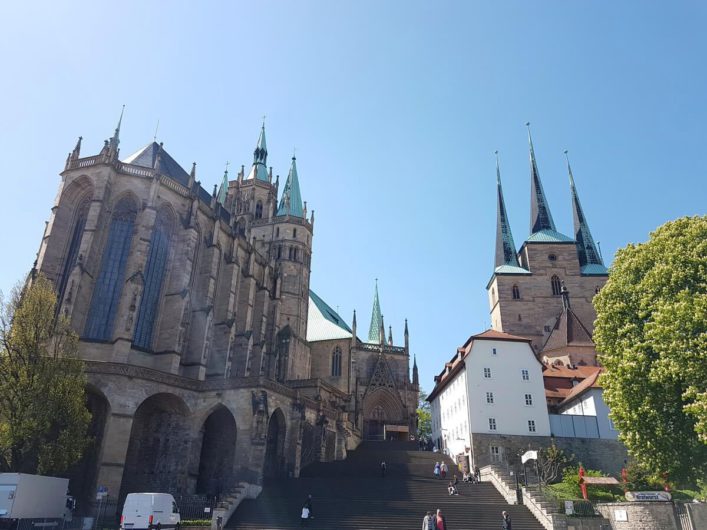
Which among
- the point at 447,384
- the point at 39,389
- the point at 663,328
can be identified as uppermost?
the point at 447,384

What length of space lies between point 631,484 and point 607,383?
344 inches

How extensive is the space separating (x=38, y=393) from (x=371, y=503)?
1549cm

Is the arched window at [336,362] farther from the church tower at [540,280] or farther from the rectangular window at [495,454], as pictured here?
the rectangular window at [495,454]

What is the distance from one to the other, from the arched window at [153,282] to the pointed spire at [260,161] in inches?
1314

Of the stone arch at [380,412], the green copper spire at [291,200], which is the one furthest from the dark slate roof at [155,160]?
the stone arch at [380,412]

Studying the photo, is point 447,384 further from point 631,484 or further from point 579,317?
point 579,317

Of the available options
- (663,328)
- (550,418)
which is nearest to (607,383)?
(663,328)

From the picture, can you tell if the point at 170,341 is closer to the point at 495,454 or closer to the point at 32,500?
the point at 32,500

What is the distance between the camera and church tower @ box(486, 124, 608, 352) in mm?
56781

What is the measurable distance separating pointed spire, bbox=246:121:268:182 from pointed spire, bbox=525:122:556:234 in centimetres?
3521

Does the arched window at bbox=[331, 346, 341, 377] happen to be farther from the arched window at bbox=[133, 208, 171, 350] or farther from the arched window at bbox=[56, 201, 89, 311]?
the arched window at bbox=[56, 201, 89, 311]

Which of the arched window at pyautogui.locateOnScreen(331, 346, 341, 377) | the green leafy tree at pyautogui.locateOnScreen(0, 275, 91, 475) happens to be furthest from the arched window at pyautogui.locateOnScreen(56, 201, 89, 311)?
the arched window at pyautogui.locateOnScreen(331, 346, 341, 377)

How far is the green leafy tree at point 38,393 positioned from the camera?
21641 mm

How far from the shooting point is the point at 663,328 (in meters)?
17.8
